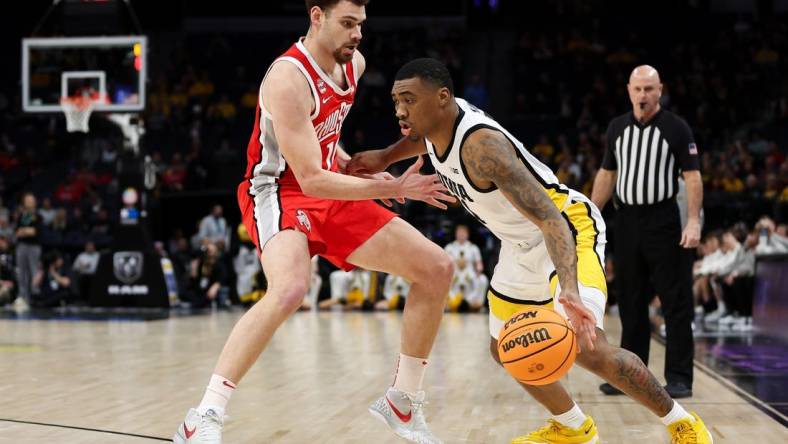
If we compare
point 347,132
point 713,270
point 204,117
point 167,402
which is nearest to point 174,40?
point 204,117

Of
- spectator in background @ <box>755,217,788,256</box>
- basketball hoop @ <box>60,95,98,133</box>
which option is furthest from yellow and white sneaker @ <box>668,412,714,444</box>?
basketball hoop @ <box>60,95,98,133</box>

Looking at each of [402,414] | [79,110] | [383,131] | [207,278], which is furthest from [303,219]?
[383,131]

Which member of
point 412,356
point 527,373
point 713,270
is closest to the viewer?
point 527,373

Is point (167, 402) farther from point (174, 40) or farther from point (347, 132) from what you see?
point (174, 40)

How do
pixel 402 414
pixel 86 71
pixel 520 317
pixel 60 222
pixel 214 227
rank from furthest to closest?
pixel 60 222, pixel 214 227, pixel 86 71, pixel 402 414, pixel 520 317

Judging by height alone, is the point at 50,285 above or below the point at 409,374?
below

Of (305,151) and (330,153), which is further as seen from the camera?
(330,153)

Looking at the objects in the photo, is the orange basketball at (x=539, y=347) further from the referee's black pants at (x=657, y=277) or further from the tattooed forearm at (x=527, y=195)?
the referee's black pants at (x=657, y=277)

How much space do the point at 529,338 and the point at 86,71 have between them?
456 inches

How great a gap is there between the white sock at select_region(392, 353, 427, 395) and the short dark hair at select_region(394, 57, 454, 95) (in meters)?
1.25

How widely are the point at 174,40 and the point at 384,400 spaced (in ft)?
72.0

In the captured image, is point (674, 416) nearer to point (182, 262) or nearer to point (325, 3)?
point (325, 3)

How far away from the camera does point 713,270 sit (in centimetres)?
1230

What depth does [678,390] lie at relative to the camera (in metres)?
5.66
